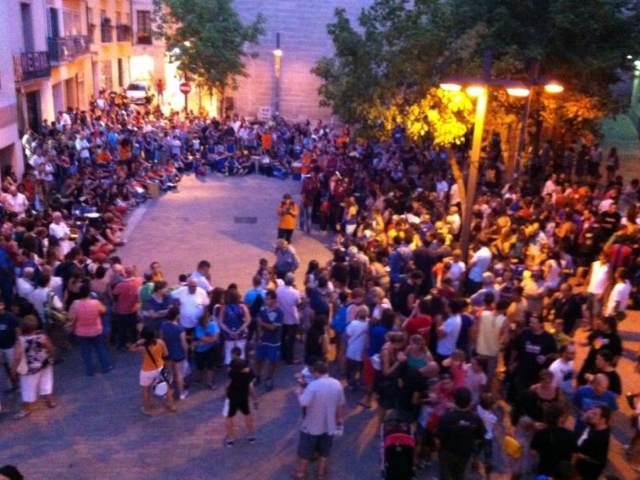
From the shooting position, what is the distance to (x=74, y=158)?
65.0 ft

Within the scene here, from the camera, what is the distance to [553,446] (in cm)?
616

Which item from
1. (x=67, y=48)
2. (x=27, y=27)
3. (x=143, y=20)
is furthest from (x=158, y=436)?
(x=143, y=20)

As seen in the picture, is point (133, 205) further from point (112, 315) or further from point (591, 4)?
point (591, 4)

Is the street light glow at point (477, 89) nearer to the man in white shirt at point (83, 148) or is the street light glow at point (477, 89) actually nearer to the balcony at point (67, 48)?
the man in white shirt at point (83, 148)

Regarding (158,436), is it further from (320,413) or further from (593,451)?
(593,451)

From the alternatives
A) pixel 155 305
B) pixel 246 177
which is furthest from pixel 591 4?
pixel 155 305

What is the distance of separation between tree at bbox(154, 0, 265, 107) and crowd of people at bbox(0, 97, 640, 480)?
1390cm

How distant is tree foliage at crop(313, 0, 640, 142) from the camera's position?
1507 centimetres

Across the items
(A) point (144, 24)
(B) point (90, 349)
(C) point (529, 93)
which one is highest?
(A) point (144, 24)

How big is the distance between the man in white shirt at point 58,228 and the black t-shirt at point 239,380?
6547 mm

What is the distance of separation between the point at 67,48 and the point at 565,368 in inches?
995

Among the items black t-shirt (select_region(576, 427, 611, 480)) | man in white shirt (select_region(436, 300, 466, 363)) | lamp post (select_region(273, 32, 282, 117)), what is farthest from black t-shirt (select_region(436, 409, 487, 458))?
lamp post (select_region(273, 32, 282, 117))

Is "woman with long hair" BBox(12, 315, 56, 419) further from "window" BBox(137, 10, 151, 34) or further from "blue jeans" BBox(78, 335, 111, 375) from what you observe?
"window" BBox(137, 10, 151, 34)

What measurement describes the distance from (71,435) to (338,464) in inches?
126
